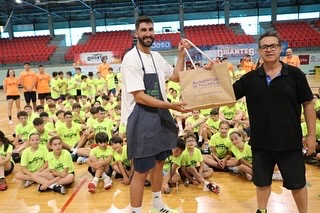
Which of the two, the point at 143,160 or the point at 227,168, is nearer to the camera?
the point at 143,160

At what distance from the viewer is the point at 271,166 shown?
219 centimetres

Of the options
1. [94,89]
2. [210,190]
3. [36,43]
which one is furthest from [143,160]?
[36,43]

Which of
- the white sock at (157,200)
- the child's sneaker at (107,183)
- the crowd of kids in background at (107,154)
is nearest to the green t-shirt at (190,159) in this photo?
the crowd of kids in background at (107,154)

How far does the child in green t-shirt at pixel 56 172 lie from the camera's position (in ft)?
12.0

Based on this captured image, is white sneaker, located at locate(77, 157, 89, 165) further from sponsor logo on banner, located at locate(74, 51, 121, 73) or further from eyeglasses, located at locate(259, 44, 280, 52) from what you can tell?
sponsor logo on banner, located at locate(74, 51, 121, 73)

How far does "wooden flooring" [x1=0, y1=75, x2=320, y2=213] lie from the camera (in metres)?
3.06

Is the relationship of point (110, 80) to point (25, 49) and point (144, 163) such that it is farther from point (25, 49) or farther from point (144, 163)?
point (25, 49)

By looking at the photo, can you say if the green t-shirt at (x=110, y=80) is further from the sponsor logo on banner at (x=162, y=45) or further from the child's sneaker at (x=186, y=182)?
the sponsor logo on banner at (x=162, y=45)

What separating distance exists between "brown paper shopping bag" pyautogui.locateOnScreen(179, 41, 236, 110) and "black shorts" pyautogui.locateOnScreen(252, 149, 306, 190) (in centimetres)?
49

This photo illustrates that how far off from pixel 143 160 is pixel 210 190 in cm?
160

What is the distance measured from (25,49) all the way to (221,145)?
61.6 ft

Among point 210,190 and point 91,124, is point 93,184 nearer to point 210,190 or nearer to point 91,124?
point 210,190

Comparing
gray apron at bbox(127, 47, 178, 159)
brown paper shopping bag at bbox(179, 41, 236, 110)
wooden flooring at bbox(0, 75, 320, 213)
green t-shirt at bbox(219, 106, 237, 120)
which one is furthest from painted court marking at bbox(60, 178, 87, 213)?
green t-shirt at bbox(219, 106, 237, 120)

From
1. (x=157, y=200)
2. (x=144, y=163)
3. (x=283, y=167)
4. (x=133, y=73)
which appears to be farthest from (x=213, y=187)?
(x=133, y=73)
